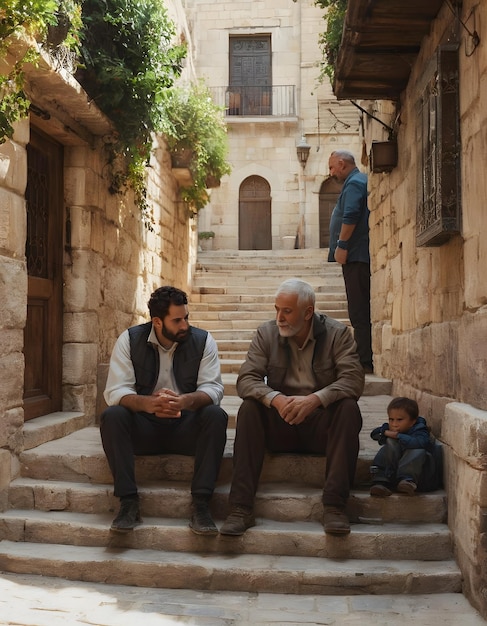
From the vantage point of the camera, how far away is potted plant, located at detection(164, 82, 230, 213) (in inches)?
316

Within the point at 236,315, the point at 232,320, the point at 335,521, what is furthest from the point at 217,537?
the point at 236,315

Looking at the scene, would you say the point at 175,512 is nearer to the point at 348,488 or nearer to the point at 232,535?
the point at 232,535

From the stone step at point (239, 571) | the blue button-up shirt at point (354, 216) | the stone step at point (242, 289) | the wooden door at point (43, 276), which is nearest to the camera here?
the stone step at point (239, 571)

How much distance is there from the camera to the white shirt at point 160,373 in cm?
397

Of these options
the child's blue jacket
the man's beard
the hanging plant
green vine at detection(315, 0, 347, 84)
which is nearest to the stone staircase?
the child's blue jacket

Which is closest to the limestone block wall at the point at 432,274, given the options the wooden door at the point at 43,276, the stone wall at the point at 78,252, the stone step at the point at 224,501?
the stone step at the point at 224,501

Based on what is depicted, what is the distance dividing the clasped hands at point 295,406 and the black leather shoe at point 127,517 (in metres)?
0.92

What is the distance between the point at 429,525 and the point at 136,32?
393cm

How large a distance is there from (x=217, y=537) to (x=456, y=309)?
1.72 metres

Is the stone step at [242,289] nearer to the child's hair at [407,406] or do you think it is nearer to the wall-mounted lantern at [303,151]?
the child's hair at [407,406]

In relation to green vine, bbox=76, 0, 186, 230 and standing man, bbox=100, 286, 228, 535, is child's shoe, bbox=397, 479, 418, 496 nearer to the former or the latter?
standing man, bbox=100, 286, 228, 535

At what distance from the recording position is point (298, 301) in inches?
155

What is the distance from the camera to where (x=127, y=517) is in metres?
3.63

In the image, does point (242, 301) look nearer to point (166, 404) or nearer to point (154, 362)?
point (154, 362)
